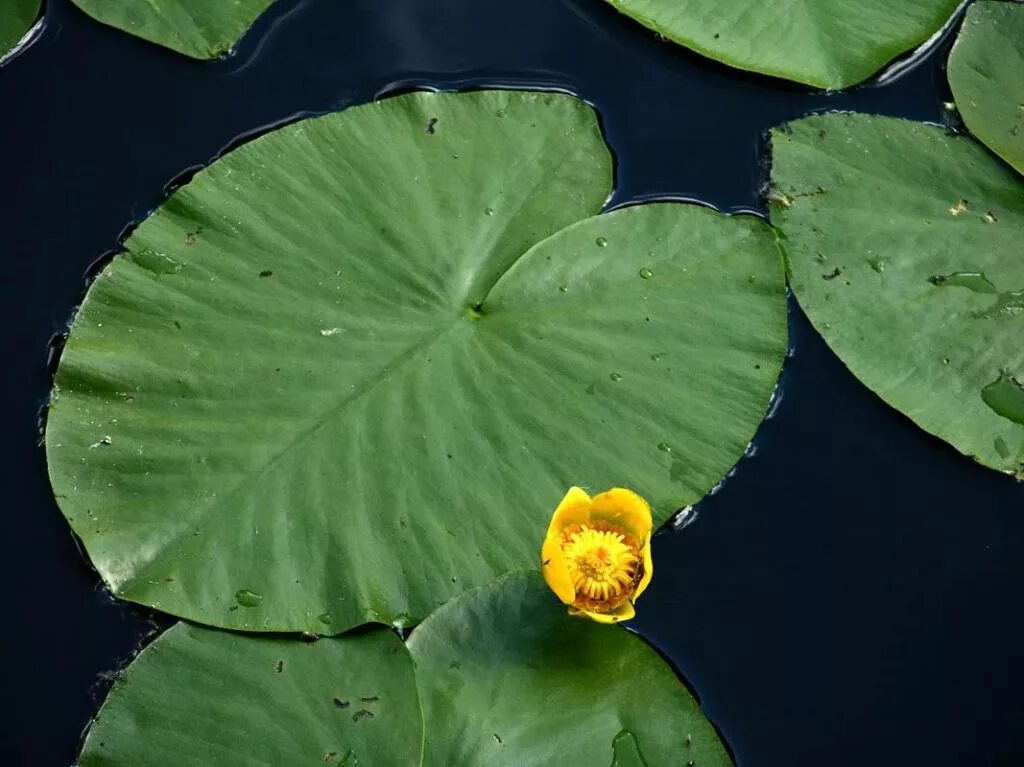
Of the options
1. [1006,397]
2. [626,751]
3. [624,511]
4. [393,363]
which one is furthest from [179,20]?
[1006,397]

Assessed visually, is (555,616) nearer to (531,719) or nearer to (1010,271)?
(531,719)

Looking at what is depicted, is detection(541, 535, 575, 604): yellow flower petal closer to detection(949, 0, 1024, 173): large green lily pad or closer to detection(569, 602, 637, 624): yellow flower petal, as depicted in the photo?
detection(569, 602, 637, 624): yellow flower petal

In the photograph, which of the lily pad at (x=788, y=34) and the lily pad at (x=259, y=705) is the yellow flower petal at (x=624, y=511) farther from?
the lily pad at (x=788, y=34)

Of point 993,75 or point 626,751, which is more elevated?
point 993,75

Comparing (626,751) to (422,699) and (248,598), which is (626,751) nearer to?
(422,699)

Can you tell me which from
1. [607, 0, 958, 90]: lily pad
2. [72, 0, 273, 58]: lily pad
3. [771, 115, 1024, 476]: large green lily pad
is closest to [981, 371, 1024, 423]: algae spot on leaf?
[771, 115, 1024, 476]: large green lily pad

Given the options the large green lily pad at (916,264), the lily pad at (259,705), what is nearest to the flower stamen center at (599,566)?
the lily pad at (259,705)

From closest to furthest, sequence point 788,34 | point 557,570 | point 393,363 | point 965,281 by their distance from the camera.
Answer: point 557,570, point 393,363, point 965,281, point 788,34
